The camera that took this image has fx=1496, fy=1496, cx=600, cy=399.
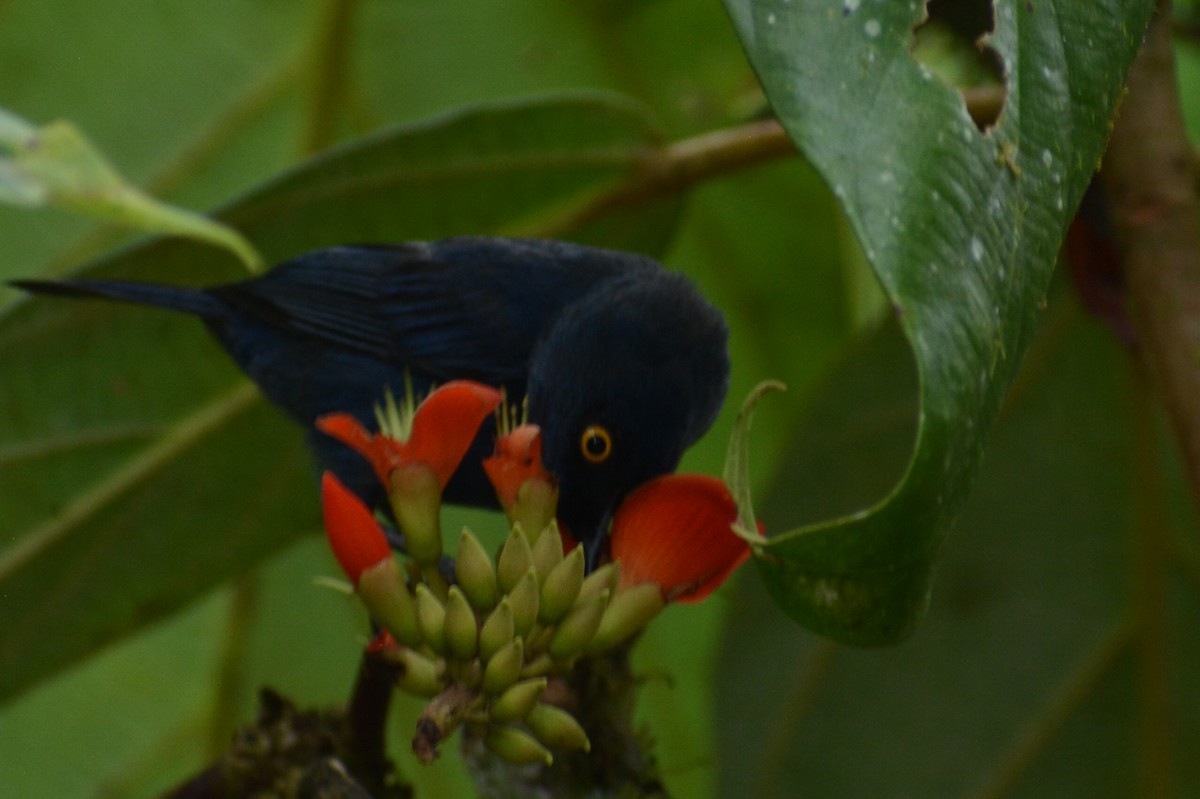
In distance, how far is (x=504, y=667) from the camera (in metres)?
1.52

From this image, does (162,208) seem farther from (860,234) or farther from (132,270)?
(132,270)

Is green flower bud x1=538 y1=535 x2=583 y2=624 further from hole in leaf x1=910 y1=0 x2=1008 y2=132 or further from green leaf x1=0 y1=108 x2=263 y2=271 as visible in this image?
hole in leaf x1=910 y1=0 x2=1008 y2=132

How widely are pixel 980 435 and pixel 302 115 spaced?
2.35 meters

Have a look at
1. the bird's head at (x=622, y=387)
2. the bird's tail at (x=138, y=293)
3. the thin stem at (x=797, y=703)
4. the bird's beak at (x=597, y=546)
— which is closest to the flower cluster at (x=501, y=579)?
the bird's beak at (x=597, y=546)

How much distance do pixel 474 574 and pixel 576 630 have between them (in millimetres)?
Answer: 128

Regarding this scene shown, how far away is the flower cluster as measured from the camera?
1542 millimetres

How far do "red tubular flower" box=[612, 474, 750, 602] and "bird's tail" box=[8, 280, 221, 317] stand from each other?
1.15m

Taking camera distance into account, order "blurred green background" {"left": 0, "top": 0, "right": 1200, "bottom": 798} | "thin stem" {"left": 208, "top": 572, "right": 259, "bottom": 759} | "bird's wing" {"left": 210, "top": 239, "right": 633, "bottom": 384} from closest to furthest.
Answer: "bird's wing" {"left": 210, "top": 239, "right": 633, "bottom": 384} < "blurred green background" {"left": 0, "top": 0, "right": 1200, "bottom": 798} < "thin stem" {"left": 208, "top": 572, "right": 259, "bottom": 759}

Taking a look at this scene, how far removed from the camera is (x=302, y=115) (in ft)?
11.1

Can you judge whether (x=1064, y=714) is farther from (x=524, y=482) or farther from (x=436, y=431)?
(x=436, y=431)

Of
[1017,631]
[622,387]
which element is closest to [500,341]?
[622,387]

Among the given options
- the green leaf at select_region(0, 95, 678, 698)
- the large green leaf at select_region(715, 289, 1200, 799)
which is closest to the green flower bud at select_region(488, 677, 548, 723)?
the green leaf at select_region(0, 95, 678, 698)

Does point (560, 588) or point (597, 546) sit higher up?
point (560, 588)

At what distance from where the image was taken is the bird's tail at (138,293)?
95.0 inches
